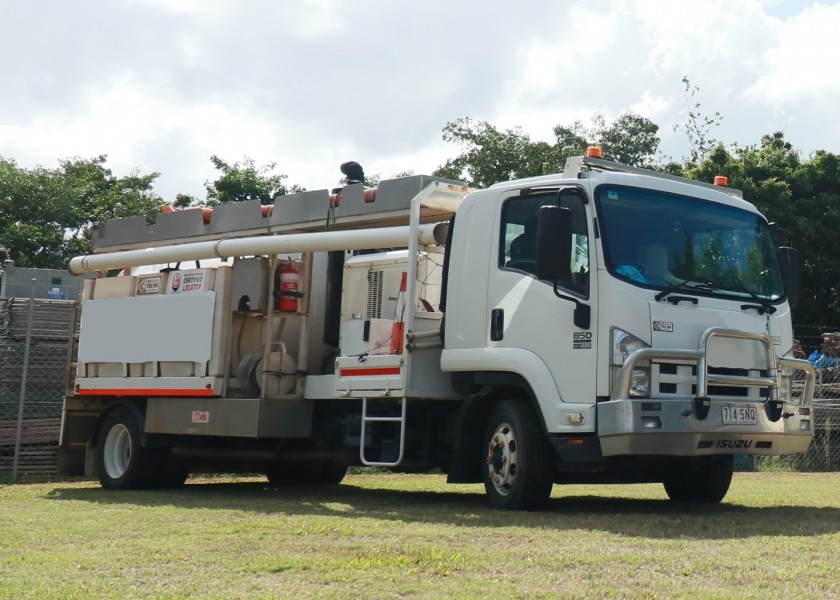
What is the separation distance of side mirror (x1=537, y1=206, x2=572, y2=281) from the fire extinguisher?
378 cm

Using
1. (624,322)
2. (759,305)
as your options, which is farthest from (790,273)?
(624,322)

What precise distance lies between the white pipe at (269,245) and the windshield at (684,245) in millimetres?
1963

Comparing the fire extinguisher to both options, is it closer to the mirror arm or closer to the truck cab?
the truck cab

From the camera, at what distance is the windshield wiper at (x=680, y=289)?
9.67 m

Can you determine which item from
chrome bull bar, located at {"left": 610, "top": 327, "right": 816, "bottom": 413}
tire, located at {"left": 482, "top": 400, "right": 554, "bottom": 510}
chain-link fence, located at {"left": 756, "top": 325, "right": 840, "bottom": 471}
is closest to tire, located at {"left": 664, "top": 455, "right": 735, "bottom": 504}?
chrome bull bar, located at {"left": 610, "top": 327, "right": 816, "bottom": 413}

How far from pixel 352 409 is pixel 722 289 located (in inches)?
157

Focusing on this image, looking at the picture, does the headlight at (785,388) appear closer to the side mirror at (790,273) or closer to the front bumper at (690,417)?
the front bumper at (690,417)

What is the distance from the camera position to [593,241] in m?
9.82

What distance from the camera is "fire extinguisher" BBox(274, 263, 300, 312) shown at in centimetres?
1271

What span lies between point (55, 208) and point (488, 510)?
37154 mm

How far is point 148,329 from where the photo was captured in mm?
13648

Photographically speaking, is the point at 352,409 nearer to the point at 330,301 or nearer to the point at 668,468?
the point at 330,301

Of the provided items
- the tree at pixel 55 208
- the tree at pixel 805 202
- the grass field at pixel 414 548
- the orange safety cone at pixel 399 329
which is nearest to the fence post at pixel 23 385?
the grass field at pixel 414 548

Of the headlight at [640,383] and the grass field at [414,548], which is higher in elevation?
the headlight at [640,383]
